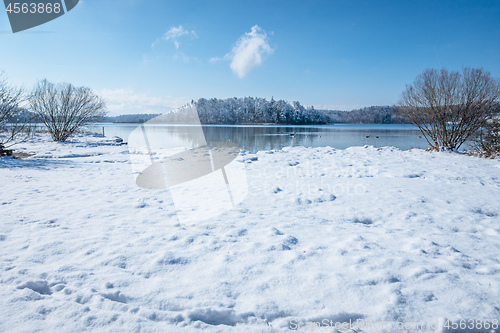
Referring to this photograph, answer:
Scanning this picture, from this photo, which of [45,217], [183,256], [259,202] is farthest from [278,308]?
[45,217]

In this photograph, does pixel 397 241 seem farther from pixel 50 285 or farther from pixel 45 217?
pixel 45 217

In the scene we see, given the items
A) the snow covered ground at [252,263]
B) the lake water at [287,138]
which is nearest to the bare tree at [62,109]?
the lake water at [287,138]

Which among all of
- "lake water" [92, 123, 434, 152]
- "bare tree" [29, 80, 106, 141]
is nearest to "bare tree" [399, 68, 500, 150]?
"lake water" [92, 123, 434, 152]

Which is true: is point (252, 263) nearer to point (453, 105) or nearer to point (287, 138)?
point (453, 105)

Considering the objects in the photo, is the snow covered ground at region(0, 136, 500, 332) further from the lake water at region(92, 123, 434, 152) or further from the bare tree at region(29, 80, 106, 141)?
the bare tree at region(29, 80, 106, 141)

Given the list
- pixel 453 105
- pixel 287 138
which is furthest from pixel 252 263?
pixel 287 138

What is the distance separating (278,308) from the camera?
198 cm

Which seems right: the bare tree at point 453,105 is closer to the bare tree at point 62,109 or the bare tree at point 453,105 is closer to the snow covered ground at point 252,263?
the snow covered ground at point 252,263

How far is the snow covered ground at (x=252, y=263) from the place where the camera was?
1880mm

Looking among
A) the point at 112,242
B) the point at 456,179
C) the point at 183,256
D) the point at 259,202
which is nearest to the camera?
the point at 183,256

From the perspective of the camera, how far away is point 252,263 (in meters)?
2.65

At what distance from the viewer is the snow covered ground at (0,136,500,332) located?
6.17 ft

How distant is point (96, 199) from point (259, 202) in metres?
3.48

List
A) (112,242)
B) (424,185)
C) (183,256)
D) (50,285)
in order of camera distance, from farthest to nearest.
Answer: (424,185), (112,242), (183,256), (50,285)
